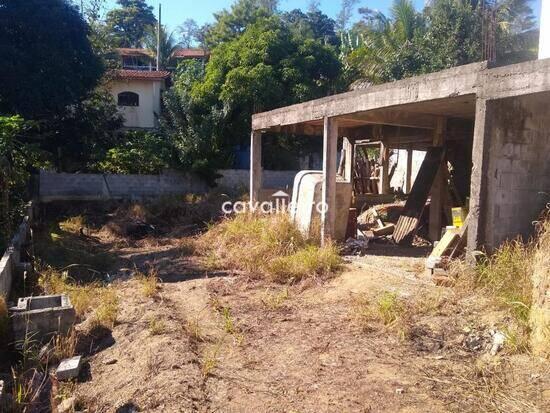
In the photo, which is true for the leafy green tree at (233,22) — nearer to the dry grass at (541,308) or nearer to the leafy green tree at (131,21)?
the leafy green tree at (131,21)

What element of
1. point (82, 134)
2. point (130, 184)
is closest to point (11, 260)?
point (130, 184)

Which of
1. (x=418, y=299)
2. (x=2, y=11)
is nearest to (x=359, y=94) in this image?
(x=418, y=299)

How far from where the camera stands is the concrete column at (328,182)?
26.9ft

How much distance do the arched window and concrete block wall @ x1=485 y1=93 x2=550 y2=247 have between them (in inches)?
777

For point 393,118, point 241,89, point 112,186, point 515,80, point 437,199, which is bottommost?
point 112,186

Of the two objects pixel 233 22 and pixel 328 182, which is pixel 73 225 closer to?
pixel 328 182

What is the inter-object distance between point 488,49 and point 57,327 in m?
18.0

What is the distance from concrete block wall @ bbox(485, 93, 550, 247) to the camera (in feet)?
18.5

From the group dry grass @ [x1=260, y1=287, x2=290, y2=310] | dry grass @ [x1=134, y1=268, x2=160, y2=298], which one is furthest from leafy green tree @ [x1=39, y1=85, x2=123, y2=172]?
dry grass @ [x1=260, y1=287, x2=290, y2=310]

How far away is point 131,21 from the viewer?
1409 inches

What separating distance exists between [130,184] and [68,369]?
12.8 m

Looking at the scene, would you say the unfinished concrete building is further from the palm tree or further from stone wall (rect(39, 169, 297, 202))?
→ the palm tree

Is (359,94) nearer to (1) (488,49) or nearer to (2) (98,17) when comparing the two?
(1) (488,49)

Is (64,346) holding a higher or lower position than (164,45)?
lower
